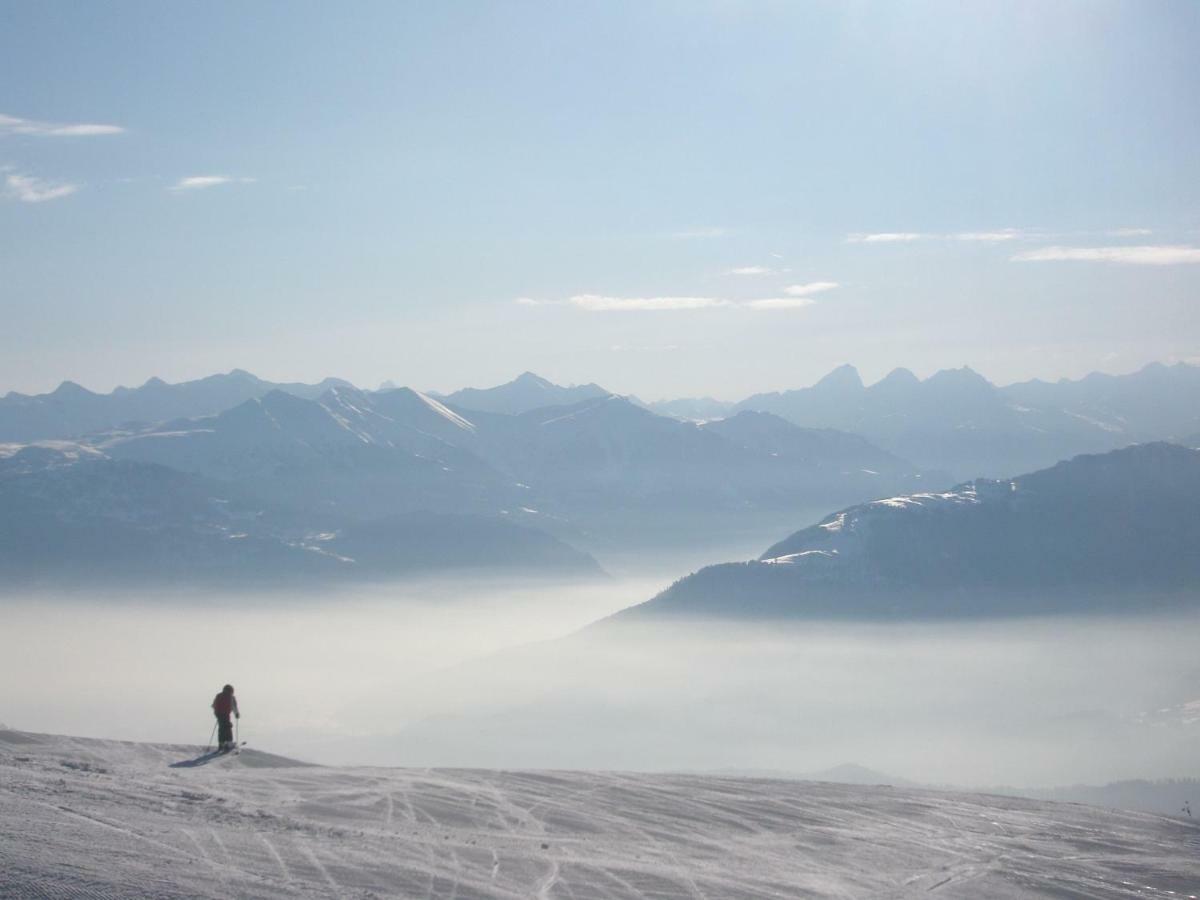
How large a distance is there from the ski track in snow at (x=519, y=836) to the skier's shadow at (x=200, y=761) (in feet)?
1.57

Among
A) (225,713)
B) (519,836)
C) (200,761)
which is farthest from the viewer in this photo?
(225,713)

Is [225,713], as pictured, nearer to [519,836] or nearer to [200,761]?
[200,761]

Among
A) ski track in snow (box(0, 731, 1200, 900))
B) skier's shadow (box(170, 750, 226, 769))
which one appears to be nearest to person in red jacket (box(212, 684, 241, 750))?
skier's shadow (box(170, 750, 226, 769))

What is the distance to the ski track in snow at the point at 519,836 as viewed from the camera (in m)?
19.2

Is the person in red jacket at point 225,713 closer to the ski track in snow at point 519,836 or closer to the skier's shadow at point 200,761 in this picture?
the skier's shadow at point 200,761

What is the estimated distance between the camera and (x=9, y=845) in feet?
59.0

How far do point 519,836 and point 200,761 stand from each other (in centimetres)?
1065

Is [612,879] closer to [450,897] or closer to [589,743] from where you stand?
[450,897]

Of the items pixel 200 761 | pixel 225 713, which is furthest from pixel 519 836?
pixel 225 713

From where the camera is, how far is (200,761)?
30.5 metres

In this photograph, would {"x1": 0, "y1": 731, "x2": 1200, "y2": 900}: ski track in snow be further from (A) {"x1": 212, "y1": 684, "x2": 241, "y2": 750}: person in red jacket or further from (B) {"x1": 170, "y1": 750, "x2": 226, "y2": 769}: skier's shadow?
(A) {"x1": 212, "y1": 684, "x2": 241, "y2": 750}: person in red jacket

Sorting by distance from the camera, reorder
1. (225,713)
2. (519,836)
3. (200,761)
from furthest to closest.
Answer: (225,713)
(200,761)
(519,836)

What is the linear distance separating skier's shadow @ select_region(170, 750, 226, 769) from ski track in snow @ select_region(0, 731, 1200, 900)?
48 cm

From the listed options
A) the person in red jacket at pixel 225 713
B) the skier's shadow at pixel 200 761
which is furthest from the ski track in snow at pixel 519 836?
the person in red jacket at pixel 225 713
